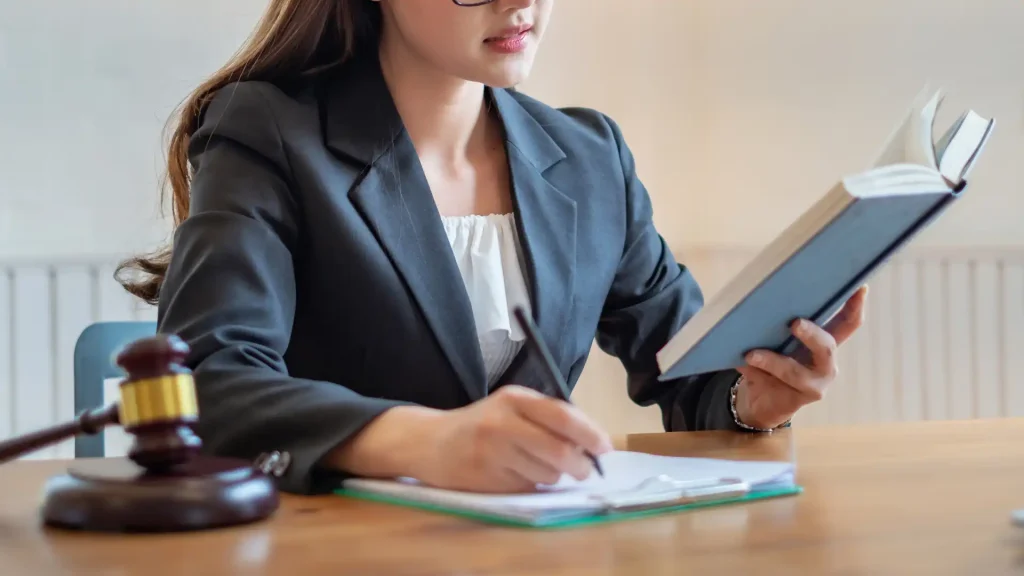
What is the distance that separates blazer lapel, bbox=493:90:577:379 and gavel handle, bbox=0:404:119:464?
0.63m

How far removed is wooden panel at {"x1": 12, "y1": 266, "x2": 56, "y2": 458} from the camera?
2805 mm

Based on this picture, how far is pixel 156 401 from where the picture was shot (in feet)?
2.37

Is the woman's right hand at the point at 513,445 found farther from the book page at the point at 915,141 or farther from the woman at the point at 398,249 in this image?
the book page at the point at 915,141

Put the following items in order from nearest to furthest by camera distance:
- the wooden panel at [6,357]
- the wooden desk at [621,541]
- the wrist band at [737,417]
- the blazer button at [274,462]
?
the wooden desk at [621,541] < the blazer button at [274,462] < the wrist band at [737,417] < the wooden panel at [6,357]

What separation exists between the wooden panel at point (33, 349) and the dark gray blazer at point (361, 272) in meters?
1.75

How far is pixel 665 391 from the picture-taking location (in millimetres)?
1433

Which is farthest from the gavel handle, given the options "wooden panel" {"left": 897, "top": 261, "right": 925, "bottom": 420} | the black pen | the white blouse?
"wooden panel" {"left": 897, "top": 261, "right": 925, "bottom": 420}

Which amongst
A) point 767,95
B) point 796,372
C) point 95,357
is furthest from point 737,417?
point 767,95

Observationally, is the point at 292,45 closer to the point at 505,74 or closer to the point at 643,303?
the point at 505,74

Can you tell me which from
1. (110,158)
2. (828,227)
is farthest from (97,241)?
(828,227)

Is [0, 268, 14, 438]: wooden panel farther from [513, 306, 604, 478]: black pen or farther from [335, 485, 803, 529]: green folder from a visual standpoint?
[513, 306, 604, 478]: black pen

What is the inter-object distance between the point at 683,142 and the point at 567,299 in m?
2.24

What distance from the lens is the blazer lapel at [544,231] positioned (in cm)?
132

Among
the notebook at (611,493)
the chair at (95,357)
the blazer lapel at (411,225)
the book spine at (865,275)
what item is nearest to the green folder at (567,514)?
the notebook at (611,493)
